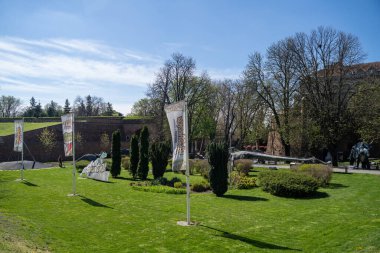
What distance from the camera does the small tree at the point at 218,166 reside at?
1692 centimetres

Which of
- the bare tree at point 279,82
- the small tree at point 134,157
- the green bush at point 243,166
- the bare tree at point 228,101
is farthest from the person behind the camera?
the bare tree at point 228,101

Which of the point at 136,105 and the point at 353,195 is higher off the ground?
the point at 136,105

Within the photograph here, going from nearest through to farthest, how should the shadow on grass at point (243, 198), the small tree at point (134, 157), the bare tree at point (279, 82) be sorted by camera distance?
1. the shadow on grass at point (243, 198)
2. the small tree at point (134, 157)
3. the bare tree at point (279, 82)

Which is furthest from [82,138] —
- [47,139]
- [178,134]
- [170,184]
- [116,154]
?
[178,134]

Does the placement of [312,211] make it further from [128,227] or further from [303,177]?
[128,227]

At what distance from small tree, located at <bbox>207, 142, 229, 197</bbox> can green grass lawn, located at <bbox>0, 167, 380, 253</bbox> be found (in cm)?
66

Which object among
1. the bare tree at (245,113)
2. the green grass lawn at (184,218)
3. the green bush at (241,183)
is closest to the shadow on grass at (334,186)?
the green grass lawn at (184,218)

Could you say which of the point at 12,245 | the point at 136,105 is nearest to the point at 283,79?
the point at 12,245

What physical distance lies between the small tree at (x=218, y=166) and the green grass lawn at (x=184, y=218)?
66 cm

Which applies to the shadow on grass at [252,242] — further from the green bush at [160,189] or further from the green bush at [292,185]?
the green bush at [160,189]

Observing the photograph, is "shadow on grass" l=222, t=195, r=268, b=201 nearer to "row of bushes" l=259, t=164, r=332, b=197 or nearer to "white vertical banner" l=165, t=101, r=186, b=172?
"row of bushes" l=259, t=164, r=332, b=197

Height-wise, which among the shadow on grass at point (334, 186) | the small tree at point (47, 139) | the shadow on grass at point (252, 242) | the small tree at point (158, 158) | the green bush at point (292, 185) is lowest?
the shadow on grass at point (252, 242)

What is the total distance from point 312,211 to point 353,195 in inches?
180

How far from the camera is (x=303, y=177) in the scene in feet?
56.6
